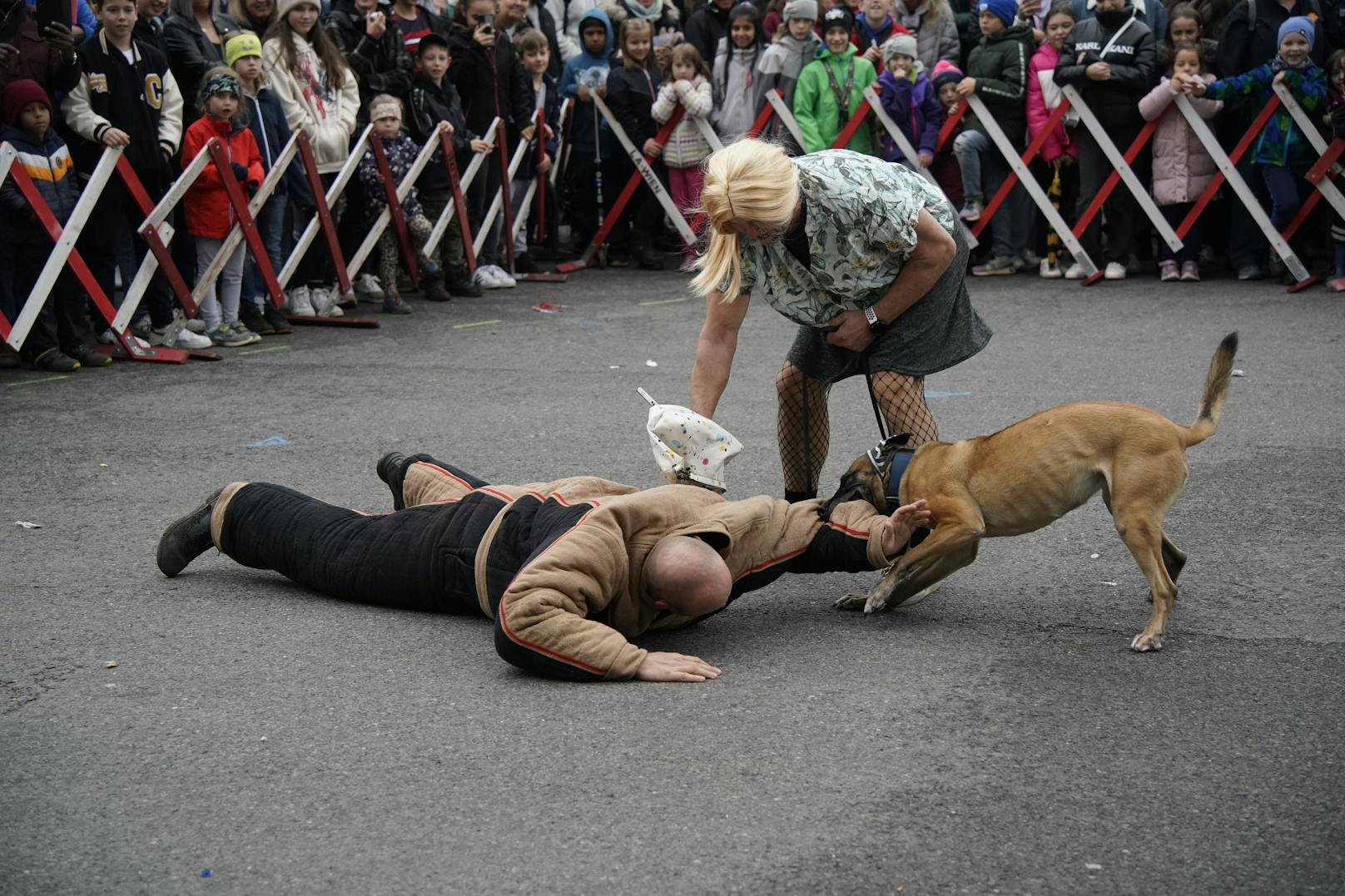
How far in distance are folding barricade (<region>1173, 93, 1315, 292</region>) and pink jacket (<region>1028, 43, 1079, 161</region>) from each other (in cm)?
90

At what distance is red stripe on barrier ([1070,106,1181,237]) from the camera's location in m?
11.5

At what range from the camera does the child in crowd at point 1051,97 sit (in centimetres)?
1172

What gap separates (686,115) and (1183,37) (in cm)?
406

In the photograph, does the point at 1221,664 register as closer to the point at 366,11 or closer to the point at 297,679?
the point at 297,679

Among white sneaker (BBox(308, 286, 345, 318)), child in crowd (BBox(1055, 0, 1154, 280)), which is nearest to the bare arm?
white sneaker (BBox(308, 286, 345, 318))

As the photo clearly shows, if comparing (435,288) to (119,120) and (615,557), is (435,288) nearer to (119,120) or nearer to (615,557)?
(119,120)

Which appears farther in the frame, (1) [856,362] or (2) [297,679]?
(1) [856,362]

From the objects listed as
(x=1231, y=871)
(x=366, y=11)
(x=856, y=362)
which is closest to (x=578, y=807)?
(x=1231, y=871)

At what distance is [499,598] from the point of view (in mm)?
4332

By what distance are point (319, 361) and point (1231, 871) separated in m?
7.11

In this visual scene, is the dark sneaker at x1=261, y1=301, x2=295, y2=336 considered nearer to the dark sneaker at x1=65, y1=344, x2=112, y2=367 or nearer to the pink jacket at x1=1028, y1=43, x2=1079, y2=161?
the dark sneaker at x1=65, y1=344, x2=112, y2=367

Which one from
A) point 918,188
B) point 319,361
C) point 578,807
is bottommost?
point 319,361

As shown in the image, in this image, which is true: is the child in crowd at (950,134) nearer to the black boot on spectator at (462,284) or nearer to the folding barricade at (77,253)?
the black boot on spectator at (462,284)

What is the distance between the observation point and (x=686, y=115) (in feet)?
40.9
